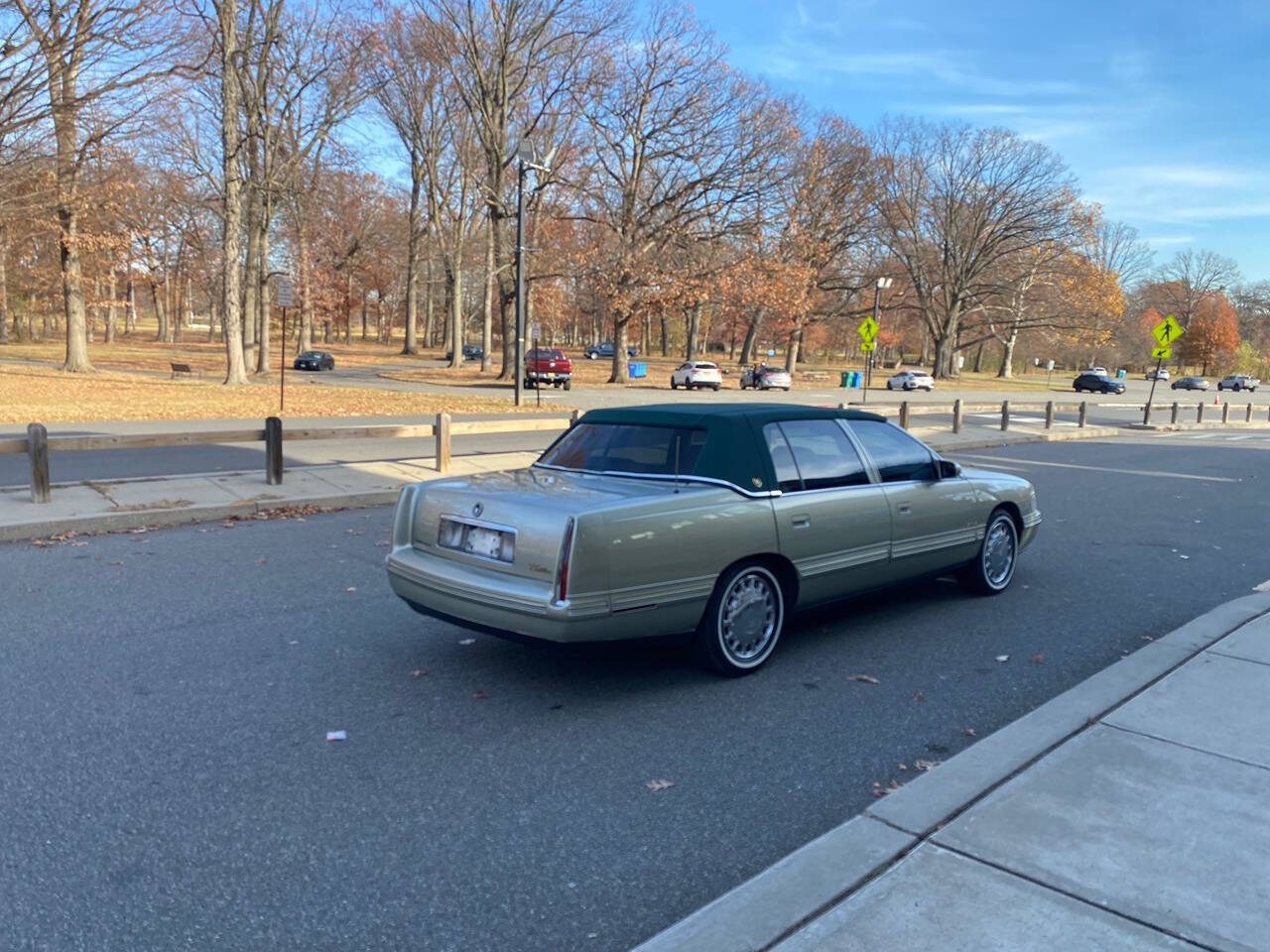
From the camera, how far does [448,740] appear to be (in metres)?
4.10

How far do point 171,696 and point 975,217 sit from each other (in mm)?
67494

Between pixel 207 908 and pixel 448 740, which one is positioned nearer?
pixel 207 908

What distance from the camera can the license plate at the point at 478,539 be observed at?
453cm

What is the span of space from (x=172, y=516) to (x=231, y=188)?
22155 mm

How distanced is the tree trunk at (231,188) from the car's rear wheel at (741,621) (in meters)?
25.7

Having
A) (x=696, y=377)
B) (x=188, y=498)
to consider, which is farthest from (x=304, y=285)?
(x=188, y=498)

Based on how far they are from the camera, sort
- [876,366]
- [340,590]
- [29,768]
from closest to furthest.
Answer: [29,768]
[340,590]
[876,366]

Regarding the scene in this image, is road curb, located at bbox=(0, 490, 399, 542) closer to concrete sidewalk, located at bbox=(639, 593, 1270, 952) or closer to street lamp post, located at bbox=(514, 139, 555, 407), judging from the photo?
concrete sidewalk, located at bbox=(639, 593, 1270, 952)

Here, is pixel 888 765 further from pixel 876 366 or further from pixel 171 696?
pixel 876 366

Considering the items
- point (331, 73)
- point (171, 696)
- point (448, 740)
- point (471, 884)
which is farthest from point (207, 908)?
point (331, 73)

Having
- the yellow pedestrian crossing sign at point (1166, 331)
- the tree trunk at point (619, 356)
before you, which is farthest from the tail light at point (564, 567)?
the tree trunk at point (619, 356)

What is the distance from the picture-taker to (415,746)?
4039 millimetres

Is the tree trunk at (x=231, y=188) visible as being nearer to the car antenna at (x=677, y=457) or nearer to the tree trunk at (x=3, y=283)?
the tree trunk at (x=3, y=283)

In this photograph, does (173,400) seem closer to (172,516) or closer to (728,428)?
(172,516)
